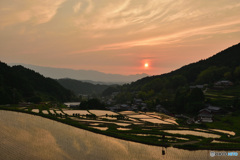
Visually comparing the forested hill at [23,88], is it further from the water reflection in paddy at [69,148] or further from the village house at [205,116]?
the village house at [205,116]

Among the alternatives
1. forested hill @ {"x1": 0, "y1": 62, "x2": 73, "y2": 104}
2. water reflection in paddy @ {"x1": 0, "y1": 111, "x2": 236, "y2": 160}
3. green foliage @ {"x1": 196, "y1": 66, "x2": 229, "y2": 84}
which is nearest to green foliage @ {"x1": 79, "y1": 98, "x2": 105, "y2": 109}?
forested hill @ {"x1": 0, "y1": 62, "x2": 73, "y2": 104}

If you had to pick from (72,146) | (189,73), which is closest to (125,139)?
(72,146)

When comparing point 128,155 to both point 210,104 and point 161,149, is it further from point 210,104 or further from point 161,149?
point 210,104

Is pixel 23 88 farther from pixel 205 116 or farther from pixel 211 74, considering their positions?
pixel 211 74

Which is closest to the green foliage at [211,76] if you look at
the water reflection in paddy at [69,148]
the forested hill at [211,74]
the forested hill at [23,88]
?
the forested hill at [211,74]

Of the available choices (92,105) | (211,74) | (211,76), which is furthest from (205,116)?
(211,74)

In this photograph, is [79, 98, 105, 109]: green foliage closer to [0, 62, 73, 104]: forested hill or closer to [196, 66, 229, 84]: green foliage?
[0, 62, 73, 104]: forested hill
